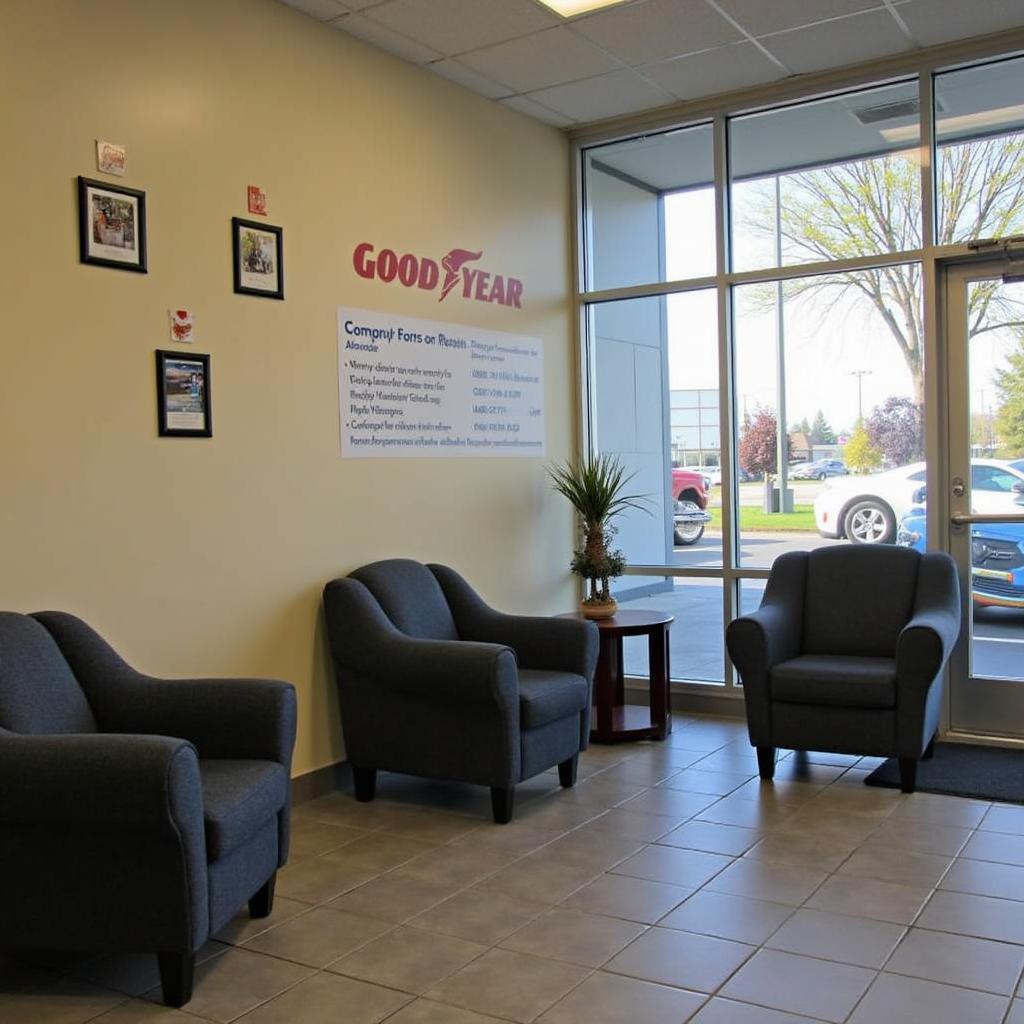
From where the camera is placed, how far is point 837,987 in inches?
107

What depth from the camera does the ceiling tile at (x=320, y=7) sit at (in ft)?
14.4

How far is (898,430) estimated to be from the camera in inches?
Answer: 213

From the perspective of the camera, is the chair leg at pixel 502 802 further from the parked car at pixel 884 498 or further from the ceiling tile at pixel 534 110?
the ceiling tile at pixel 534 110

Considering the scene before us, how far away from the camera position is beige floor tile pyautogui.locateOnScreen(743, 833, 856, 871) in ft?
11.9

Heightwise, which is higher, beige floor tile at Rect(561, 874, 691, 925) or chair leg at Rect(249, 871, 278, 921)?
chair leg at Rect(249, 871, 278, 921)

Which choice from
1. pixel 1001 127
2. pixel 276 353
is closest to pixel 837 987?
pixel 276 353

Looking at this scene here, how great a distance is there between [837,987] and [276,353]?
9.96 ft

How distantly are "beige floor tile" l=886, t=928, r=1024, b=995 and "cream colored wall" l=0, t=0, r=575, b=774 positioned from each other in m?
2.48

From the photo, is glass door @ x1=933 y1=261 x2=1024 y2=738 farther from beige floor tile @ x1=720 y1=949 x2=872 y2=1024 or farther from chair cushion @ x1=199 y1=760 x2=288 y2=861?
chair cushion @ x1=199 y1=760 x2=288 y2=861

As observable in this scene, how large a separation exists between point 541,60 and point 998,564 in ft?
10.5

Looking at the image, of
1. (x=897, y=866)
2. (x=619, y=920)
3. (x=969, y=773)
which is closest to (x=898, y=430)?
(x=969, y=773)

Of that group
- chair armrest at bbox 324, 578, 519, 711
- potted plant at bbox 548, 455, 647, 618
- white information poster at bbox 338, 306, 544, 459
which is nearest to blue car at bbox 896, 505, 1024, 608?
potted plant at bbox 548, 455, 647, 618

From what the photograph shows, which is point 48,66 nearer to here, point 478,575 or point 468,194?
point 468,194

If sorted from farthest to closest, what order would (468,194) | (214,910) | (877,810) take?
1. (468,194)
2. (877,810)
3. (214,910)
